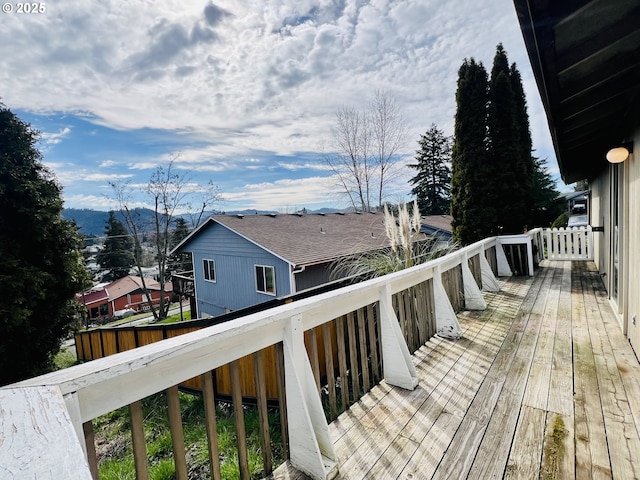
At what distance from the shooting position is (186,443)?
3332 millimetres

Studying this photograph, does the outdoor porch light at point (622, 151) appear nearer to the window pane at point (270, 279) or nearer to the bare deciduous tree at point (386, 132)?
the window pane at point (270, 279)

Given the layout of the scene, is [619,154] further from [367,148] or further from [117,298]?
[117,298]

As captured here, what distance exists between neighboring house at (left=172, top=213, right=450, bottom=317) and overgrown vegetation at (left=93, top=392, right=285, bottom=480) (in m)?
6.06

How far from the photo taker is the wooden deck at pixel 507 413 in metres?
1.61

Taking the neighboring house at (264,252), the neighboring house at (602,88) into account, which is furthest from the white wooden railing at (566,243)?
the neighboring house at (264,252)

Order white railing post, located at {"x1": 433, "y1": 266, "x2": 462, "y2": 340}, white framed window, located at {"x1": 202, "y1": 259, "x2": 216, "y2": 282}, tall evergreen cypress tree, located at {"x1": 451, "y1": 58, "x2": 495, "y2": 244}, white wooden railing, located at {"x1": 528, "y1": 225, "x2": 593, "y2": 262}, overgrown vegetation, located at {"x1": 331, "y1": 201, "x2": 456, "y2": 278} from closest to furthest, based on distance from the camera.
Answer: white railing post, located at {"x1": 433, "y1": 266, "x2": 462, "y2": 340}
overgrown vegetation, located at {"x1": 331, "y1": 201, "x2": 456, "y2": 278}
tall evergreen cypress tree, located at {"x1": 451, "y1": 58, "x2": 495, "y2": 244}
white wooden railing, located at {"x1": 528, "y1": 225, "x2": 593, "y2": 262}
white framed window, located at {"x1": 202, "y1": 259, "x2": 216, "y2": 282}

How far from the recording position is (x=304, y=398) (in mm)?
1614

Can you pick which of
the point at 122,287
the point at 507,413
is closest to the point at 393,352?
the point at 507,413

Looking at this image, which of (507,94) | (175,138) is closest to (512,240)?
(507,94)

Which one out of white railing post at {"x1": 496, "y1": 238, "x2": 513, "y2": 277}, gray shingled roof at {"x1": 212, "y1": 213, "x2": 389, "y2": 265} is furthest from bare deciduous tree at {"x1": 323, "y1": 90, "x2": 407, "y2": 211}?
white railing post at {"x1": 496, "y1": 238, "x2": 513, "y2": 277}

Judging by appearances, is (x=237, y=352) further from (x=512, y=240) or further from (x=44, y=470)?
(x=512, y=240)

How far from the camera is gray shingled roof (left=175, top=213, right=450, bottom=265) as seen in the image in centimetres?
1127

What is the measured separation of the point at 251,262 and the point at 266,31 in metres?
7.62

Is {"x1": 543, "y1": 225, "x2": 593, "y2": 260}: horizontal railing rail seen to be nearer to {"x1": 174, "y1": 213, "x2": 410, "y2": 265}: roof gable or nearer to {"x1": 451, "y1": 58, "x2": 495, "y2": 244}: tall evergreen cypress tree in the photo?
{"x1": 451, "y1": 58, "x2": 495, "y2": 244}: tall evergreen cypress tree
